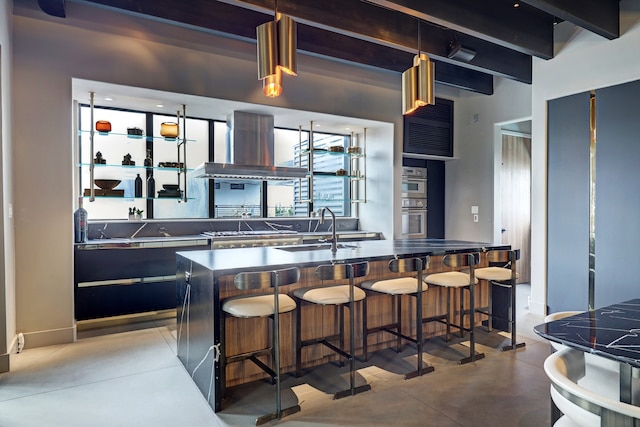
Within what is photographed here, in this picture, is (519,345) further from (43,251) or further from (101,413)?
(43,251)

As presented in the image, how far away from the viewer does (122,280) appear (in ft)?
12.8

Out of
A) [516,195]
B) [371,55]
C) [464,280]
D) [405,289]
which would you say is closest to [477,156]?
[516,195]

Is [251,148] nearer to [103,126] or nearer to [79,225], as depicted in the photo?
[103,126]

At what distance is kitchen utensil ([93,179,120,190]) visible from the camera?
4109mm

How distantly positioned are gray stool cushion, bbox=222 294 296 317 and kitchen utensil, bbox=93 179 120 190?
255 cm

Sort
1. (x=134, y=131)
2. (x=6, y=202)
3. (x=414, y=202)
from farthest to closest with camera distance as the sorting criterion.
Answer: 1. (x=414, y=202)
2. (x=134, y=131)
3. (x=6, y=202)

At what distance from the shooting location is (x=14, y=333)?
3.26 m

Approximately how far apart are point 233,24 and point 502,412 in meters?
4.00

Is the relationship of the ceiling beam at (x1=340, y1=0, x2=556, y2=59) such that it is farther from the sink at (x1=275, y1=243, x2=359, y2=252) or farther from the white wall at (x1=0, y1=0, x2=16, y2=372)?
the white wall at (x1=0, y1=0, x2=16, y2=372)

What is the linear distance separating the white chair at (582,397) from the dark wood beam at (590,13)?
280cm

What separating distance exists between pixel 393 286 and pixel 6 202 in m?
3.08

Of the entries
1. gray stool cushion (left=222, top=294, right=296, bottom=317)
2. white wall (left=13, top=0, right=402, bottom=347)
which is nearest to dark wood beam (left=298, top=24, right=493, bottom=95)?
white wall (left=13, top=0, right=402, bottom=347)

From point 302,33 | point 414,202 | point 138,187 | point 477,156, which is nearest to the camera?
point 302,33

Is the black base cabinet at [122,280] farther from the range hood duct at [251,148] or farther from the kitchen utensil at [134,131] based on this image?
the kitchen utensil at [134,131]
